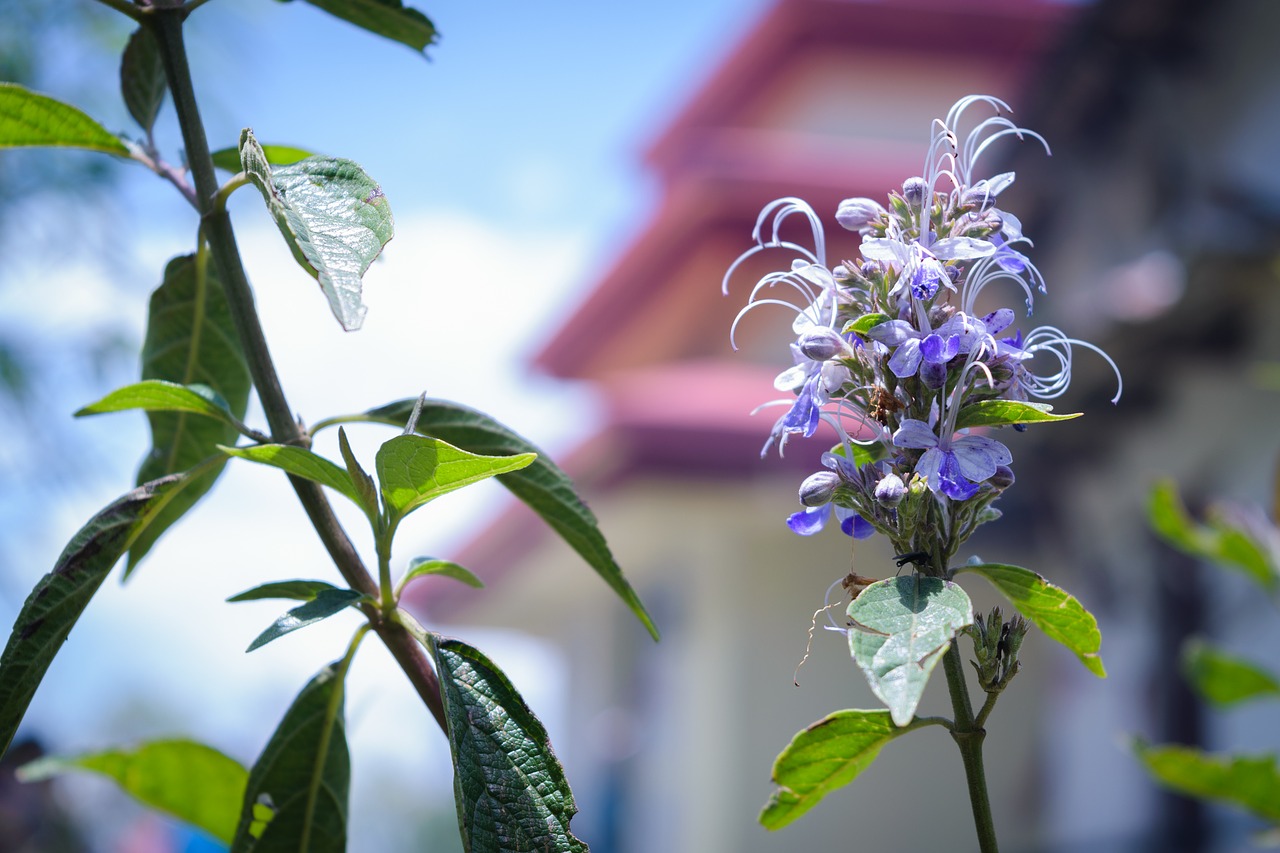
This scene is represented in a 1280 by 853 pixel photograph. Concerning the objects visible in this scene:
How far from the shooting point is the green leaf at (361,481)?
448 mm

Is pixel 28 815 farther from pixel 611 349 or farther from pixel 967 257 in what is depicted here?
pixel 611 349

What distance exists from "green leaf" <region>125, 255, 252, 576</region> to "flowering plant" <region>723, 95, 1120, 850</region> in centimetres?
31

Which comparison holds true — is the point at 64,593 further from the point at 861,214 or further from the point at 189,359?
the point at 861,214

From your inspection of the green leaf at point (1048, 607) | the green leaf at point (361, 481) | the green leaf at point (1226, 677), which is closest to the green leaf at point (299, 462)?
the green leaf at point (361, 481)

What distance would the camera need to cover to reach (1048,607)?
44cm

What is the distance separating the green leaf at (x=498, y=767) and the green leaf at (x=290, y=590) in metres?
0.06

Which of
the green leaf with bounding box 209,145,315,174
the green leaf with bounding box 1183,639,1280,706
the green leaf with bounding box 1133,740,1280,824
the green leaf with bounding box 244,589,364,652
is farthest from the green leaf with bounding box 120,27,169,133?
the green leaf with bounding box 1183,639,1280,706

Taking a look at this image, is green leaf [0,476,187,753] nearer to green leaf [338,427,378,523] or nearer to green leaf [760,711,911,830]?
green leaf [338,427,378,523]

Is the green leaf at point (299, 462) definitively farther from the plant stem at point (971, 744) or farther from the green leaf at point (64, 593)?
the plant stem at point (971, 744)

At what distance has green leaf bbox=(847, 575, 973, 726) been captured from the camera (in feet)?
1.22

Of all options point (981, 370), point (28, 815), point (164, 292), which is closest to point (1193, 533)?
point (981, 370)

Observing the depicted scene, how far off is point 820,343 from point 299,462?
0.20 meters

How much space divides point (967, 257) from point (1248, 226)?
10.9ft

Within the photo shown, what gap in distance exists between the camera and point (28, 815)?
1.41m
